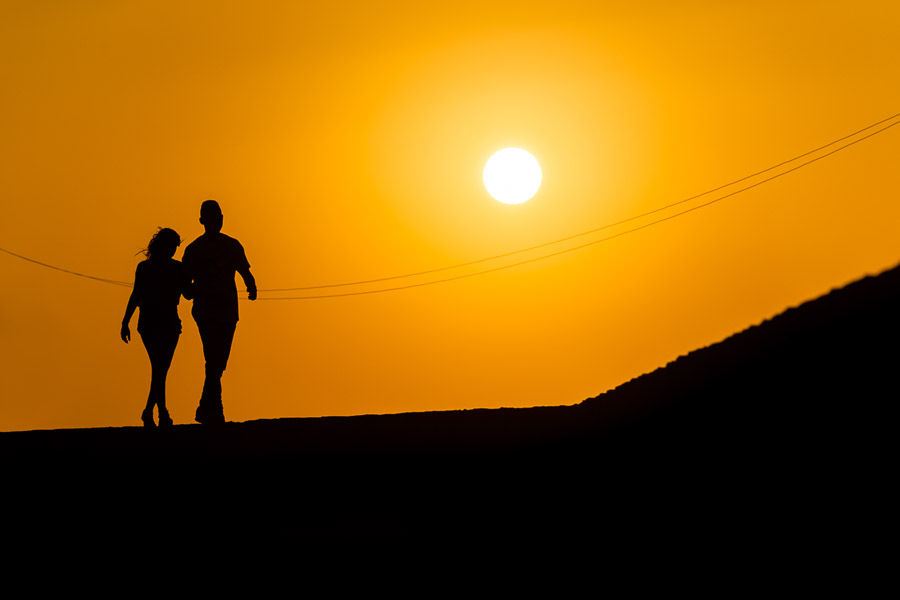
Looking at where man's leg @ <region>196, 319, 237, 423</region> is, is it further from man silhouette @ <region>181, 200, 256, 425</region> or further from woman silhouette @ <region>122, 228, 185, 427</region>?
woman silhouette @ <region>122, 228, 185, 427</region>

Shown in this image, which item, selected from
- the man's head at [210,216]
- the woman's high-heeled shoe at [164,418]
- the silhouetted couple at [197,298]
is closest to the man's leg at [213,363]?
the silhouetted couple at [197,298]

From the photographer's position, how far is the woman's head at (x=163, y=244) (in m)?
12.4

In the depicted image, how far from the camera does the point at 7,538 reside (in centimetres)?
884

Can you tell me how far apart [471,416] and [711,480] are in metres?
2.67

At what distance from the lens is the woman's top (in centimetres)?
1230

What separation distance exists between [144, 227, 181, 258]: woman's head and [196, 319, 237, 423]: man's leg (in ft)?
2.73

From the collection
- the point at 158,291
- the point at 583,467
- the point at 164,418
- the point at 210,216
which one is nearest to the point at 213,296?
the point at 158,291

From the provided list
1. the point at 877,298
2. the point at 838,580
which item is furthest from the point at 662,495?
the point at 877,298

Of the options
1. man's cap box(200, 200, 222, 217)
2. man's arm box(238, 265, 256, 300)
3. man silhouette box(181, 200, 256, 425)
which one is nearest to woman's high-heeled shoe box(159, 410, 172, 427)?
man silhouette box(181, 200, 256, 425)

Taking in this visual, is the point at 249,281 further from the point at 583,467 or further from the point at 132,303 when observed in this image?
the point at 583,467

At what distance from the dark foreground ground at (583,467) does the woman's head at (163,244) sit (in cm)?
257

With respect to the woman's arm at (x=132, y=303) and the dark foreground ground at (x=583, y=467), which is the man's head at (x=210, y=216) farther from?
the dark foreground ground at (x=583, y=467)

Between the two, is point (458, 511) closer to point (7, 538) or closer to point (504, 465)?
point (504, 465)

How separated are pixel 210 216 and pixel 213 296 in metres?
0.77
